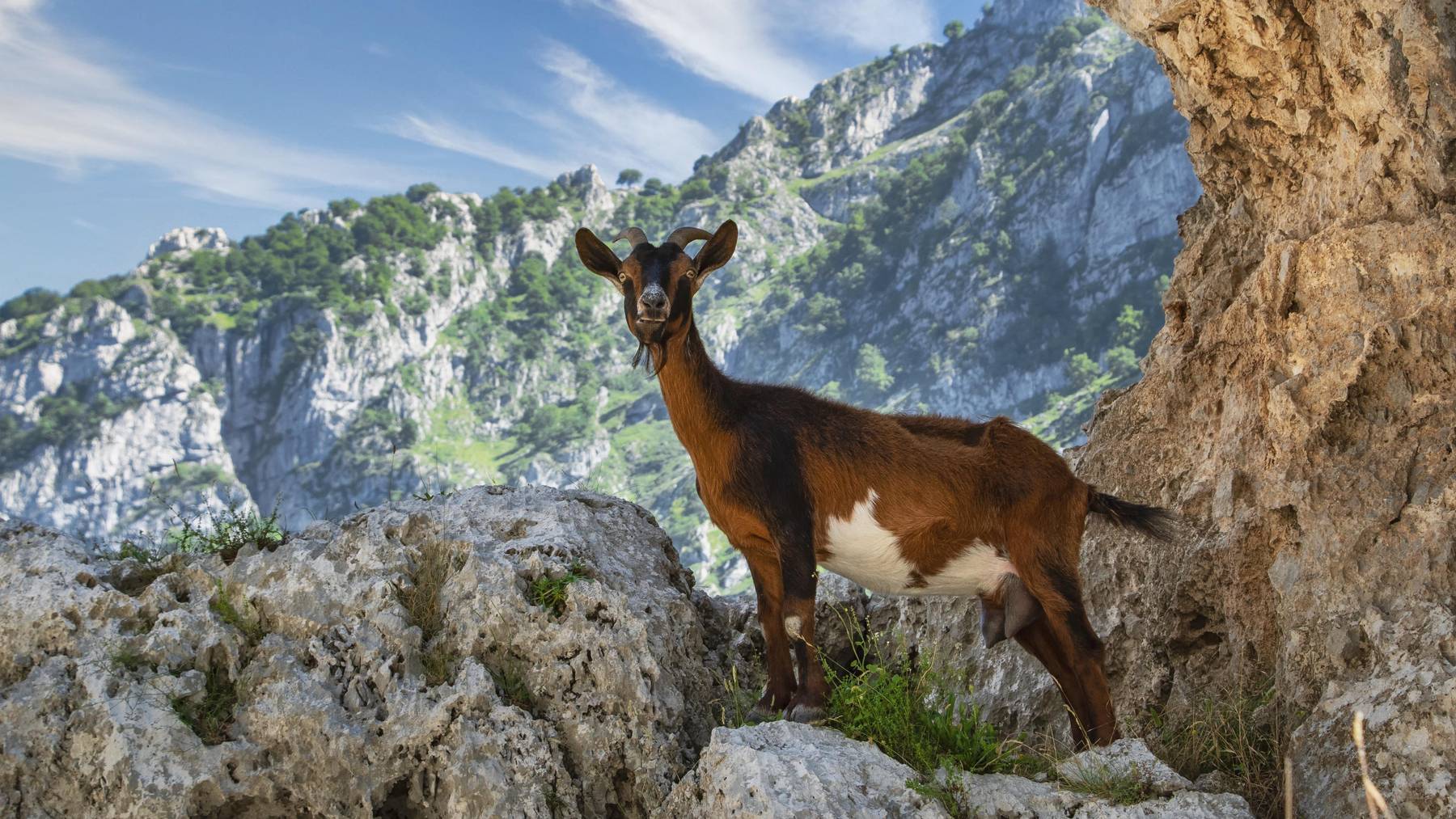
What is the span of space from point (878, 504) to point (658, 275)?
6.10 feet

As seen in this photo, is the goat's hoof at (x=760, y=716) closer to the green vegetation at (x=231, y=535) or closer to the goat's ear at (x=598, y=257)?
the goat's ear at (x=598, y=257)

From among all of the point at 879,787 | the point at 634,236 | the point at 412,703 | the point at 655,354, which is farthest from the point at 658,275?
the point at 879,787

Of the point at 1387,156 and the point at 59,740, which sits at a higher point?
the point at 1387,156

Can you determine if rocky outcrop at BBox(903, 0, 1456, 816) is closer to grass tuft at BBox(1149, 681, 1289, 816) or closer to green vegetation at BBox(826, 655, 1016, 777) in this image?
grass tuft at BBox(1149, 681, 1289, 816)

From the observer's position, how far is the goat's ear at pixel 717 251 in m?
6.87

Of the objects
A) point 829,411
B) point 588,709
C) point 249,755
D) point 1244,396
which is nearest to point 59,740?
point 249,755

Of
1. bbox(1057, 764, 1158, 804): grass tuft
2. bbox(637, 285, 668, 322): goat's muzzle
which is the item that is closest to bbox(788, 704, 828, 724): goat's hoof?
bbox(1057, 764, 1158, 804): grass tuft

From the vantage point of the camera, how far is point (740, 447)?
21.7 ft

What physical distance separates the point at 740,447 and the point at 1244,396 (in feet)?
10.8

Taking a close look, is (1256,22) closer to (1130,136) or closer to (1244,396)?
(1244,396)

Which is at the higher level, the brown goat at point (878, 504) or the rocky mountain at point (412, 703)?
the brown goat at point (878, 504)

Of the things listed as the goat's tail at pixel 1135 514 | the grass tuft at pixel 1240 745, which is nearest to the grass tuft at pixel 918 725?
the grass tuft at pixel 1240 745

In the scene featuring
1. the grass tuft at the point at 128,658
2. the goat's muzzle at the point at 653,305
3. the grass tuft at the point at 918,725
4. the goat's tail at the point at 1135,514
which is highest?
the goat's muzzle at the point at 653,305

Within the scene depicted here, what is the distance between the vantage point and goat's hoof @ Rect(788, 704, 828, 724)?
6.19m
